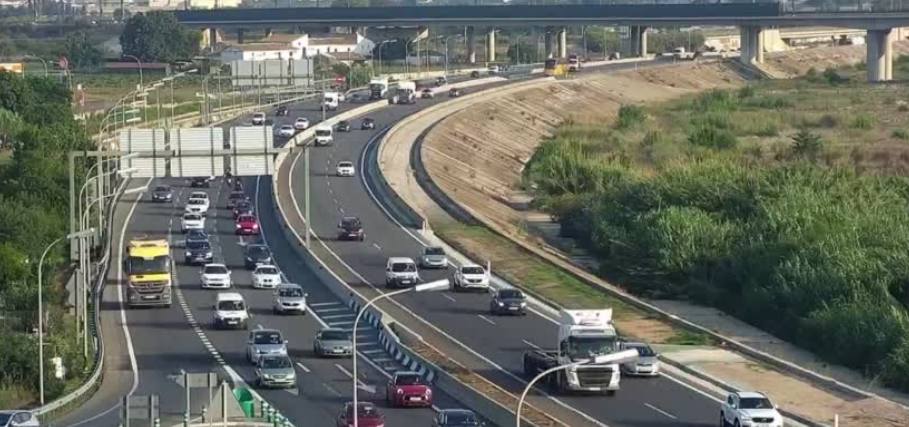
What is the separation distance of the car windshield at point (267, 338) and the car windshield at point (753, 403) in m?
13.0

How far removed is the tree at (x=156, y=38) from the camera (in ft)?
539

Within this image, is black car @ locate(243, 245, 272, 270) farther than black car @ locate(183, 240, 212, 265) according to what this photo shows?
No

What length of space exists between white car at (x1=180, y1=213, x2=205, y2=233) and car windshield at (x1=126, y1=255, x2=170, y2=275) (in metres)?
16.2

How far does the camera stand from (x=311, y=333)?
50594 millimetres

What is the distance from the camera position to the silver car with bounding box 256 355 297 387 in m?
42.3

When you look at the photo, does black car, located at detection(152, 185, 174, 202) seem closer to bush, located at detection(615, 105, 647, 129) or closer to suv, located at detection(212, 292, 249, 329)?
suv, located at detection(212, 292, 249, 329)

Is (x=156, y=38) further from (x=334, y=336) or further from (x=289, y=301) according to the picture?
(x=334, y=336)

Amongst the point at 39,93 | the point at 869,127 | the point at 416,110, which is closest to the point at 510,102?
the point at 416,110

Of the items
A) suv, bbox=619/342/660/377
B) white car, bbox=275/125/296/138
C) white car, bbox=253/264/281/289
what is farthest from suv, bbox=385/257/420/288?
white car, bbox=275/125/296/138

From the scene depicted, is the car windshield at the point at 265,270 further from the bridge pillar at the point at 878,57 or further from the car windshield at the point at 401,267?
the bridge pillar at the point at 878,57

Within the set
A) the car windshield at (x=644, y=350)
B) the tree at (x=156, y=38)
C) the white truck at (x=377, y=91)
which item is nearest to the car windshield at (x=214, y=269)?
the car windshield at (x=644, y=350)

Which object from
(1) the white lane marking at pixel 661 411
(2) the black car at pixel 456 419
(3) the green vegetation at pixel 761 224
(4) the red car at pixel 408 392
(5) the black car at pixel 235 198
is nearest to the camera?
(2) the black car at pixel 456 419

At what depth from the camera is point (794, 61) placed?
638 ft

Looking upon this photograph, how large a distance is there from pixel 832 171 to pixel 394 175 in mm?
19200
